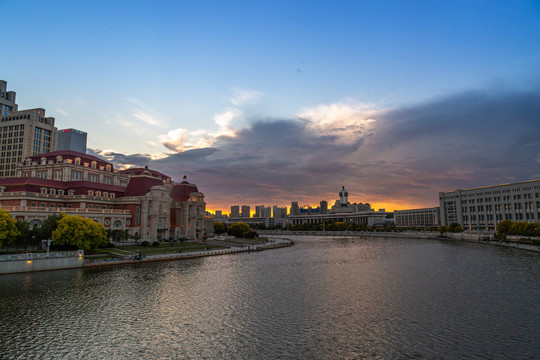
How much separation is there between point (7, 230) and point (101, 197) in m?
37.2

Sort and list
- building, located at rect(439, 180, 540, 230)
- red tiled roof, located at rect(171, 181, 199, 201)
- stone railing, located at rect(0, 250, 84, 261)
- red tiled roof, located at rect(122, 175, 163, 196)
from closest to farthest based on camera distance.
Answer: stone railing, located at rect(0, 250, 84, 261) → red tiled roof, located at rect(122, 175, 163, 196) → red tiled roof, located at rect(171, 181, 199, 201) → building, located at rect(439, 180, 540, 230)

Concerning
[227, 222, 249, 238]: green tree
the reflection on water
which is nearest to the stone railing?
the reflection on water

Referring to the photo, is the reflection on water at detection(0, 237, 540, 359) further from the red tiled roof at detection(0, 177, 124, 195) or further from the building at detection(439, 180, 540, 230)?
the building at detection(439, 180, 540, 230)

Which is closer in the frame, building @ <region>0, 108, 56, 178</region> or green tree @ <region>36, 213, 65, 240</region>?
green tree @ <region>36, 213, 65, 240</region>

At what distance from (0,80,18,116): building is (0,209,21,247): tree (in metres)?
154

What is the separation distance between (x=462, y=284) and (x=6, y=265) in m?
73.6

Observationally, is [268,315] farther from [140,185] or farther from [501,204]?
[501,204]

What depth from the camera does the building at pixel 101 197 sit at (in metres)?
83.5

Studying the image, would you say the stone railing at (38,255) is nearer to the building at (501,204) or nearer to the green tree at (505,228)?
the green tree at (505,228)

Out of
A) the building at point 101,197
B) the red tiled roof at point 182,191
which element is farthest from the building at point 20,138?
the red tiled roof at point 182,191

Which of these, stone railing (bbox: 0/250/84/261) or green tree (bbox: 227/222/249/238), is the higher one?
green tree (bbox: 227/222/249/238)

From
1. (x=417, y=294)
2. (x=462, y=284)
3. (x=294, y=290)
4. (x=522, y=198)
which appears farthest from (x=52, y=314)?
(x=522, y=198)

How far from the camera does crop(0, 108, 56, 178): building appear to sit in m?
165

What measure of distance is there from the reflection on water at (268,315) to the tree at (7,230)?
10.1m
